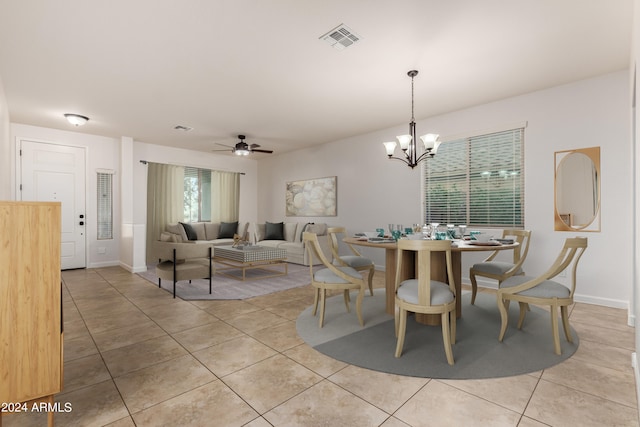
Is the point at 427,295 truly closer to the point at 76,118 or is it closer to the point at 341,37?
the point at 341,37

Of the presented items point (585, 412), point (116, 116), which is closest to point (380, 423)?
point (585, 412)

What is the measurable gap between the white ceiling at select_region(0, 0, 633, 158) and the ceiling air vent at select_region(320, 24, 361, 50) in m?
0.06

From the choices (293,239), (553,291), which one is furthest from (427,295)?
(293,239)

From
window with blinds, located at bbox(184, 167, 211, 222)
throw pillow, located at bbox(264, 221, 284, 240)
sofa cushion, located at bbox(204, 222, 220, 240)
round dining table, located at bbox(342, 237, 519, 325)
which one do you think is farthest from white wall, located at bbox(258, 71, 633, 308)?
window with blinds, located at bbox(184, 167, 211, 222)

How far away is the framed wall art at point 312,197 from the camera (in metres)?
6.71

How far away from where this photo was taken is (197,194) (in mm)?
7590

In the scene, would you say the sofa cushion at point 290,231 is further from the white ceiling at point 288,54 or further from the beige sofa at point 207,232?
the white ceiling at point 288,54

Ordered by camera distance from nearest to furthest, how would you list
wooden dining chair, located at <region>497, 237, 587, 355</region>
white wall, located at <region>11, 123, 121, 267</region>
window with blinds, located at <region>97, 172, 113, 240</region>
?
wooden dining chair, located at <region>497, 237, 587, 355</region> → white wall, located at <region>11, 123, 121, 267</region> → window with blinds, located at <region>97, 172, 113, 240</region>

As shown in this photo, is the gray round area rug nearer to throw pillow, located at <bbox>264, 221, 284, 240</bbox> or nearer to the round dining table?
the round dining table

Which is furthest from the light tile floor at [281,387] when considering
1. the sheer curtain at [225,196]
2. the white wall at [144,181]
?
the sheer curtain at [225,196]

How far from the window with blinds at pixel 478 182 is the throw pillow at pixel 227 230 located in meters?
4.72

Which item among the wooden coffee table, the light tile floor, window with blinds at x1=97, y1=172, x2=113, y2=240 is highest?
window with blinds at x1=97, y1=172, x2=113, y2=240

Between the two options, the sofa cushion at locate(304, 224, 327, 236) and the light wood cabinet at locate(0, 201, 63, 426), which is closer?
the light wood cabinet at locate(0, 201, 63, 426)

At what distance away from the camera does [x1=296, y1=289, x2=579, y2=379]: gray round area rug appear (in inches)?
82.3
